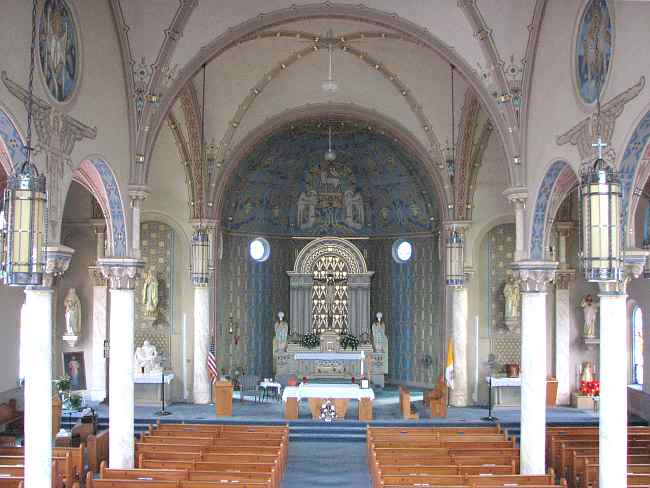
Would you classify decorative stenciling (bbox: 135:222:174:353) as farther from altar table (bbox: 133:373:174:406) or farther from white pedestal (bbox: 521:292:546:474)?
white pedestal (bbox: 521:292:546:474)

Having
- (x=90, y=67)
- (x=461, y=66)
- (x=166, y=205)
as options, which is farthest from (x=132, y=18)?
(x=166, y=205)

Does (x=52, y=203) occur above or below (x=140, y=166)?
below

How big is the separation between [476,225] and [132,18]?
1506 centimetres

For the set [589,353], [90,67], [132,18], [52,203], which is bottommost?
[589,353]

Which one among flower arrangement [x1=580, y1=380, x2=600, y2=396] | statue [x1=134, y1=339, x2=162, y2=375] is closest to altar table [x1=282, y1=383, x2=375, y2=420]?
statue [x1=134, y1=339, x2=162, y2=375]

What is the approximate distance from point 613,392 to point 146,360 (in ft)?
57.4

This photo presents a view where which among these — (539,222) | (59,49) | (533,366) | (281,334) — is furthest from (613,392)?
(281,334)

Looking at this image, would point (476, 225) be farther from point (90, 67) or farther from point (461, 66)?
point (90, 67)

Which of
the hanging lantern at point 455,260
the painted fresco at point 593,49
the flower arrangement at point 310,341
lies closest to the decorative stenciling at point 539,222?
the painted fresco at point 593,49

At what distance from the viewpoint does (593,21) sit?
49.7 ft

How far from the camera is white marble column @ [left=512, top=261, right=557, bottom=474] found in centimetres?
1783

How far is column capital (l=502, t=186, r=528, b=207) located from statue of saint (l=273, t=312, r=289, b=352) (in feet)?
48.3

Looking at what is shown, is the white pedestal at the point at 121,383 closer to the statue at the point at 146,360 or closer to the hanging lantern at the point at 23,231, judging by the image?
the hanging lantern at the point at 23,231

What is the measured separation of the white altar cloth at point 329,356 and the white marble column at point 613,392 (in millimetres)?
16602
